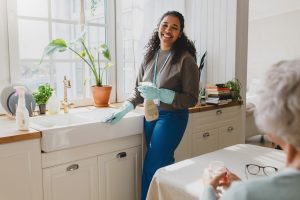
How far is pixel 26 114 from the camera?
1639mm

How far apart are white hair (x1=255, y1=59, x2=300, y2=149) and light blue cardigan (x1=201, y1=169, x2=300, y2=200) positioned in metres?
0.07

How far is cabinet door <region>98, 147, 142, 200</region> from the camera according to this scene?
1992 mm

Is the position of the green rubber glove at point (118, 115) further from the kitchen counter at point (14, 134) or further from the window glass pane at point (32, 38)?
the window glass pane at point (32, 38)

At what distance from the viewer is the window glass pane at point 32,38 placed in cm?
227

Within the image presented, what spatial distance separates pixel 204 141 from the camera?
2.60 meters

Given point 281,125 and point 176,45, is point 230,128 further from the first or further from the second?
point 281,125

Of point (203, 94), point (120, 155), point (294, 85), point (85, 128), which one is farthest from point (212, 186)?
point (203, 94)

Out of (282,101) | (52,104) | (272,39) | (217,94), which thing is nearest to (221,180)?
(282,101)

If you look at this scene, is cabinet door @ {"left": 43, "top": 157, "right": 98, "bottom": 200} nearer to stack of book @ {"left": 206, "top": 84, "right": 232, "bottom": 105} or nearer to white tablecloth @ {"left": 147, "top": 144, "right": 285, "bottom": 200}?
white tablecloth @ {"left": 147, "top": 144, "right": 285, "bottom": 200}

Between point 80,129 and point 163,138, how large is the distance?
21.0 inches

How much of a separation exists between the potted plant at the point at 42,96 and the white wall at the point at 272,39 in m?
4.33

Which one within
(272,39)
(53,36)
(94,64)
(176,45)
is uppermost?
(272,39)

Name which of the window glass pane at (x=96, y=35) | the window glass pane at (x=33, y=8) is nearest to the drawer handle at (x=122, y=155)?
the window glass pane at (x=96, y=35)

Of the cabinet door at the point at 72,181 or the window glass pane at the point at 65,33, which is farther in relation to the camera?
the window glass pane at the point at 65,33
